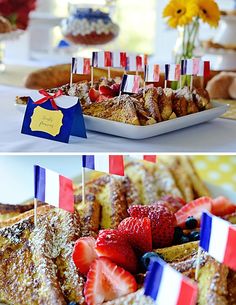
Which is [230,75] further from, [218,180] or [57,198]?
[57,198]

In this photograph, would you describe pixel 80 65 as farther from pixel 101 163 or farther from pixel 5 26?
pixel 5 26

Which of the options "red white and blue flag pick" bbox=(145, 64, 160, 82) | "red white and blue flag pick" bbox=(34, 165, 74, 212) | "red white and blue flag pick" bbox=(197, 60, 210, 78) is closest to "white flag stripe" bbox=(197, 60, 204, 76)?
"red white and blue flag pick" bbox=(197, 60, 210, 78)

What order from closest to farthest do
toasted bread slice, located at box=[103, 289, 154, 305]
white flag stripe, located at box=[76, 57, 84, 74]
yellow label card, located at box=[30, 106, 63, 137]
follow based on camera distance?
toasted bread slice, located at box=[103, 289, 154, 305] → yellow label card, located at box=[30, 106, 63, 137] → white flag stripe, located at box=[76, 57, 84, 74]

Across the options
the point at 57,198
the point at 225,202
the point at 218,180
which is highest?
the point at 57,198

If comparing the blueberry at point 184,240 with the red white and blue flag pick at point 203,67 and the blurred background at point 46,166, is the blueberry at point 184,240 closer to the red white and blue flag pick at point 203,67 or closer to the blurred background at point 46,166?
the red white and blue flag pick at point 203,67

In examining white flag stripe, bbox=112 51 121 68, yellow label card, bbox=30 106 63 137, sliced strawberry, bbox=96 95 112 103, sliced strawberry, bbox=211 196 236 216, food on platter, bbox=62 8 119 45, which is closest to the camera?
yellow label card, bbox=30 106 63 137

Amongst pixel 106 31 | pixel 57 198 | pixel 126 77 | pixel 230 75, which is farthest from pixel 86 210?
pixel 106 31

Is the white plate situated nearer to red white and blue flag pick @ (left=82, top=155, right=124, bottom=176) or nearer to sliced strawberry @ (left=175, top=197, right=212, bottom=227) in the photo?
red white and blue flag pick @ (left=82, top=155, right=124, bottom=176)
